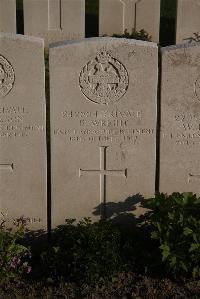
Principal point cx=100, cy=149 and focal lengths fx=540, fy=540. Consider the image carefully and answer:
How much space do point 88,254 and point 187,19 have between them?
30.8ft

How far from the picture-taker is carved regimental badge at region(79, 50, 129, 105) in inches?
207

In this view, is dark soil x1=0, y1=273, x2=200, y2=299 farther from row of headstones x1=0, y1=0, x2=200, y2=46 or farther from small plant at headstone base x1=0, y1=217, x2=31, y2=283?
row of headstones x1=0, y1=0, x2=200, y2=46

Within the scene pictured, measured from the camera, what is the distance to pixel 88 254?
4977mm

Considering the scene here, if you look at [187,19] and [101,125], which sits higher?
[187,19]

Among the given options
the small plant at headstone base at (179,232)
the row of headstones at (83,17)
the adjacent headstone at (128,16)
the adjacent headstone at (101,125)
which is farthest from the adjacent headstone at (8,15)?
the small plant at headstone base at (179,232)

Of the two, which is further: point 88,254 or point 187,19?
point 187,19

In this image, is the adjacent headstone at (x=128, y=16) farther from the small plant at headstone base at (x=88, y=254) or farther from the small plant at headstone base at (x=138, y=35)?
the small plant at headstone base at (x=88, y=254)

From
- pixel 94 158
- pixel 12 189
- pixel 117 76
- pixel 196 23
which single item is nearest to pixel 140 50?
pixel 117 76

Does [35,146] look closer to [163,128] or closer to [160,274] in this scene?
[163,128]

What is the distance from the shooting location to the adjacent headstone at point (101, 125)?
17.2 feet

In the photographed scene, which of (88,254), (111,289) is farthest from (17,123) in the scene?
(111,289)

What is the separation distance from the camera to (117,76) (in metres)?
5.32

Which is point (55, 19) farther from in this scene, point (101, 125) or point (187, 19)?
point (101, 125)

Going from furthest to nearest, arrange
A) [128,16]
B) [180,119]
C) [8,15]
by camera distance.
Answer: [128,16] < [8,15] < [180,119]
